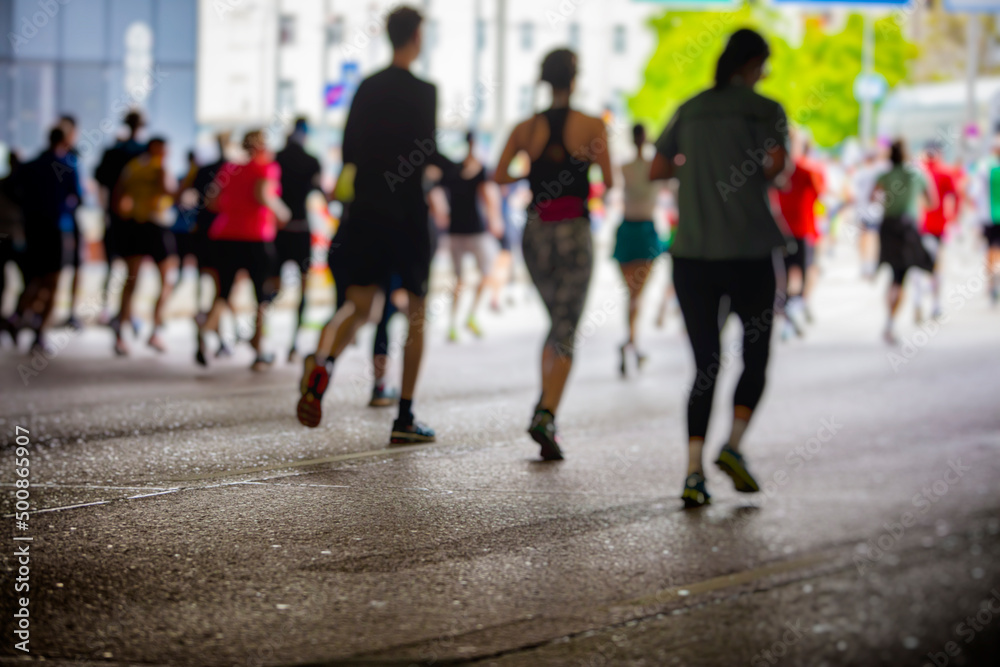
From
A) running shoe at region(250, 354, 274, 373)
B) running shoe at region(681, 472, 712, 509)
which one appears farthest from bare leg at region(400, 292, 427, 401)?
running shoe at region(250, 354, 274, 373)

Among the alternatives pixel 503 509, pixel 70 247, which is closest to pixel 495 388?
pixel 503 509

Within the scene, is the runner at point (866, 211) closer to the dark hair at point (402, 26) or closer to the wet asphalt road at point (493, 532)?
the wet asphalt road at point (493, 532)

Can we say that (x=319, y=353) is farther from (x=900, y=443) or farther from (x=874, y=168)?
(x=874, y=168)

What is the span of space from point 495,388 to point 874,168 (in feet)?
44.6

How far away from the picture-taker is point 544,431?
21.2 ft

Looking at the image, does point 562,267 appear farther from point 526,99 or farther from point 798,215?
point 526,99

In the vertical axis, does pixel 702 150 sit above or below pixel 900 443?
above

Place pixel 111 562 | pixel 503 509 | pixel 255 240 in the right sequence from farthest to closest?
pixel 255 240
pixel 503 509
pixel 111 562

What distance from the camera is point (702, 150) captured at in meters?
5.58

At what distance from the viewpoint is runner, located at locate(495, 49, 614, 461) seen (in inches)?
255

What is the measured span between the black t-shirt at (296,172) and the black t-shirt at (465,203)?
8.22ft

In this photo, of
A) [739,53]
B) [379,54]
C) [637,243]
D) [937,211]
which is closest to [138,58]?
[379,54]

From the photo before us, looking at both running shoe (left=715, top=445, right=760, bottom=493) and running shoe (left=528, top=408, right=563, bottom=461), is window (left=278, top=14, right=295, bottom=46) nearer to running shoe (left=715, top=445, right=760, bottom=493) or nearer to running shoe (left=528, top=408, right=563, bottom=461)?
running shoe (left=528, top=408, right=563, bottom=461)

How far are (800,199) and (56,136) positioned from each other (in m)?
6.76
